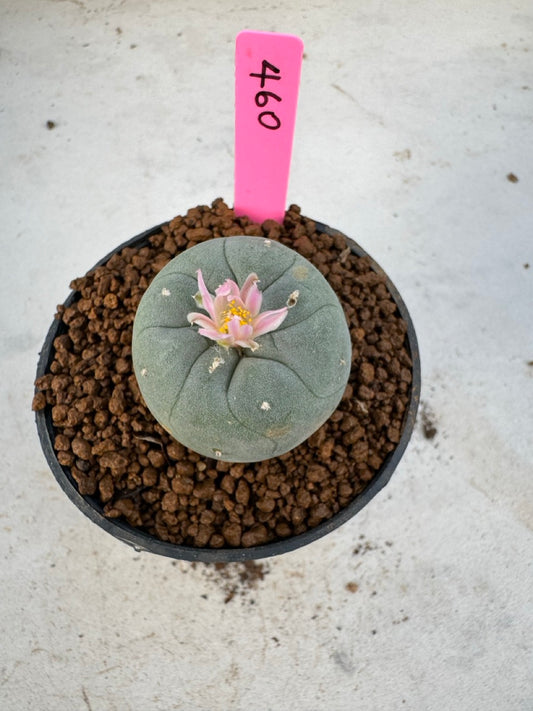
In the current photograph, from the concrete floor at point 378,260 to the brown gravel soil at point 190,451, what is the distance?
0.41 m

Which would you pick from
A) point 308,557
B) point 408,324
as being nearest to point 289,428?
point 408,324

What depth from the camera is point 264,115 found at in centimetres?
141

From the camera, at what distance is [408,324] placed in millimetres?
1712

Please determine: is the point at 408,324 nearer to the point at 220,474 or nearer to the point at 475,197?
the point at 220,474

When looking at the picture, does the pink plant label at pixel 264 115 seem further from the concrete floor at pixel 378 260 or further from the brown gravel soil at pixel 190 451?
the concrete floor at pixel 378 260

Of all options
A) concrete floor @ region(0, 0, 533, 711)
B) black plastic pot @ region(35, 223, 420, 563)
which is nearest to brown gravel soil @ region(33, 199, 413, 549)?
black plastic pot @ region(35, 223, 420, 563)

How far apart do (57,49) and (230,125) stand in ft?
2.62

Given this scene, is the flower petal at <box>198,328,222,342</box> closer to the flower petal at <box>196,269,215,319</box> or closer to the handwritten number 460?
the flower petal at <box>196,269,215,319</box>

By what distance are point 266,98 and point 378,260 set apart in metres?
0.98

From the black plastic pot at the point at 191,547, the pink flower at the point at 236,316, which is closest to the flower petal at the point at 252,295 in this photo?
the pink flower at the point at 236,316

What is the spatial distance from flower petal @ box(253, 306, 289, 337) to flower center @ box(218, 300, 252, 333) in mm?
19

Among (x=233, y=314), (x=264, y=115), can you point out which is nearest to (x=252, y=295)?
(x=233, y=314)

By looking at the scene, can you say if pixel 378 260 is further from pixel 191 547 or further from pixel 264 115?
pixel 191 547

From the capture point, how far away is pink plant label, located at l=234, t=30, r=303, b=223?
126cm
